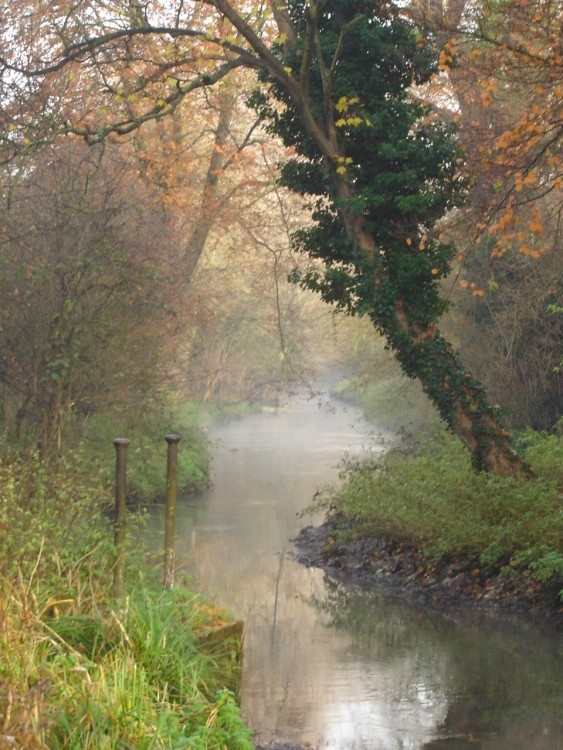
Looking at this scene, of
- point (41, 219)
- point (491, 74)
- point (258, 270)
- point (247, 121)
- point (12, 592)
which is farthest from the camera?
point (258, 270)

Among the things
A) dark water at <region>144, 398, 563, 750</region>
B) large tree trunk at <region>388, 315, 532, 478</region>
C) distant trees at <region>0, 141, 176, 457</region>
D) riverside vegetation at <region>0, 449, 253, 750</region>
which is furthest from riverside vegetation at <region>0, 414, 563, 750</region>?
distant trees at <region>0, 141, 176, 457</region>

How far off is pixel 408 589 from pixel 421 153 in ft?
19.3

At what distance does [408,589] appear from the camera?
45.4 ft

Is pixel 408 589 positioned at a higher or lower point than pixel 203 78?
lower

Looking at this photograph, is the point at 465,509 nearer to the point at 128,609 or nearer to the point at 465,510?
the point at 465,510

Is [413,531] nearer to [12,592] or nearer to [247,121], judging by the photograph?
[12,592]

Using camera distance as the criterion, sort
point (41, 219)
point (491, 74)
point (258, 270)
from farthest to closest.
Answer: point (258, 270) → point (41, 219) → point (491, 74)

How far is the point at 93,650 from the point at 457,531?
7.80 meters

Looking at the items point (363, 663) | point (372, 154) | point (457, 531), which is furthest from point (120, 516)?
point (372, 154)

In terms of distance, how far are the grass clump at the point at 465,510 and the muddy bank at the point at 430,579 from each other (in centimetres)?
16

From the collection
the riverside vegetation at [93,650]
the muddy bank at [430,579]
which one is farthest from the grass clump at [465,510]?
the riverside vegetation at [93,650]

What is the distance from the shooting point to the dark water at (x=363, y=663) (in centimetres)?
783

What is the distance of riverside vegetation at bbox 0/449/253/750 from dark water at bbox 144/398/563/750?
4.13 ft

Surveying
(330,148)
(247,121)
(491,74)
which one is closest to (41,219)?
(330,148)
